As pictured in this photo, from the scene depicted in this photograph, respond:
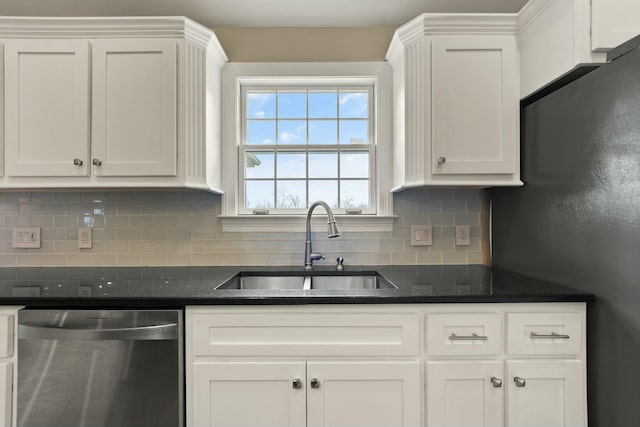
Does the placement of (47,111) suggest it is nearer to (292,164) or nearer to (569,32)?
(292,164)

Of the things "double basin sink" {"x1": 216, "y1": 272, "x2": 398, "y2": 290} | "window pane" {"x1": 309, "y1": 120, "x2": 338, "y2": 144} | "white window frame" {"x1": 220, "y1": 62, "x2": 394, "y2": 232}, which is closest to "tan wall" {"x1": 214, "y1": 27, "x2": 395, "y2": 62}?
"white window frame" {"x1": 220, "y1": 62, "x2": 394, "y2": 232}

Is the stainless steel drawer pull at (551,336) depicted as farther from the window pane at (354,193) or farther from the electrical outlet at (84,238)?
Answer: the electrical outlet at (84,238)

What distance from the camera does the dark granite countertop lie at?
1416mm

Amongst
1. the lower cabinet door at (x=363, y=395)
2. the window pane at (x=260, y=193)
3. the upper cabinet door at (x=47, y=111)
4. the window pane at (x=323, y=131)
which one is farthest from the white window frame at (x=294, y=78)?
the lower cabinet door at (x=363, y=395)

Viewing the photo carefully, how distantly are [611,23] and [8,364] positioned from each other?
2649mm

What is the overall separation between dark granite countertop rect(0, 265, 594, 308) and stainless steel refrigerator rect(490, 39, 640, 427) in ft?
0.40

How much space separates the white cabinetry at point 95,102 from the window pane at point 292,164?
2.11ft

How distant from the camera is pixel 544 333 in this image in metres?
1.43

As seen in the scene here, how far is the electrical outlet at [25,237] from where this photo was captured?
218 cm

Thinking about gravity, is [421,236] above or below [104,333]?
above

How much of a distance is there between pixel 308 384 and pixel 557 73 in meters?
1.64

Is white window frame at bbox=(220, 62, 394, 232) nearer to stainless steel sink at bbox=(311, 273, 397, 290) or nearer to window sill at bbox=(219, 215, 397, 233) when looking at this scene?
window sill at bbox=(219, 215, 397, 233)

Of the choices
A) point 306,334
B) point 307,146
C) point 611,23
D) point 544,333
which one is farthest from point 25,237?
point 611,23

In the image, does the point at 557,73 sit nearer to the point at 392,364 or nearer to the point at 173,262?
the point at 392,364
